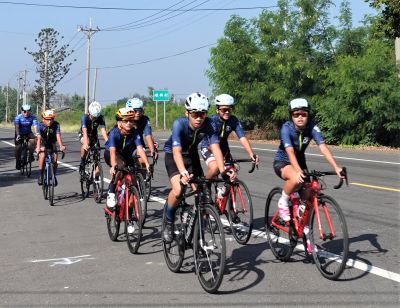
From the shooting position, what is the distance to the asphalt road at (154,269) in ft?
17.2

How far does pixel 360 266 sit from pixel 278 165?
138 centimetres

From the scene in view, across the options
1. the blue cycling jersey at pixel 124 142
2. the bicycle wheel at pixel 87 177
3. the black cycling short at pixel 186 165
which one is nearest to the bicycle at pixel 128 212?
the blue cycling jersey at pixel 124 142

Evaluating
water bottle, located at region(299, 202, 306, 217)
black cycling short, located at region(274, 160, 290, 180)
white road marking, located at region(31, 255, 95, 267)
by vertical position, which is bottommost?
white road marking, located at region(31, 255, 95, 267)

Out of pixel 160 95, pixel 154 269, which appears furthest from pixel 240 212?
pixel 160 95

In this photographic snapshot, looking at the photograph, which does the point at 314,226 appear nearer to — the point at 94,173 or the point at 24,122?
the point at 94,173

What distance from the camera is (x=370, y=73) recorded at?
27.0 m

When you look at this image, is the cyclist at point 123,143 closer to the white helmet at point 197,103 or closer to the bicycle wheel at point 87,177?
the white helmet at point 197,103

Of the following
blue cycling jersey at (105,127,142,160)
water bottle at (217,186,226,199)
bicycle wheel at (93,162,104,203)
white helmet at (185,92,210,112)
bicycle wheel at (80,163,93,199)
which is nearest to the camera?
white helmet at (185,92,210,112)

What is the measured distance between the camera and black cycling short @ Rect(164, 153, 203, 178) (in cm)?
632

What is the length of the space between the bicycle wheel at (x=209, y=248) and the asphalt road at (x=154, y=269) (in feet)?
0.45

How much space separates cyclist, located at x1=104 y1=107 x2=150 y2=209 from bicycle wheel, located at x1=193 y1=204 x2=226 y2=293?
A: 2.42 metres

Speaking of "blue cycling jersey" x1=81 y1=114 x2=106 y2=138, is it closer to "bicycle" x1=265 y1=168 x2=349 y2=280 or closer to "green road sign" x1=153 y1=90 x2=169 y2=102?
"bicycle" x1=265 y1=168 x2=349 y2=280

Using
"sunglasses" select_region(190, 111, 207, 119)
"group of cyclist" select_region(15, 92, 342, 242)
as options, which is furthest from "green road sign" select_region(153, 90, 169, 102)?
"sunglasses" select_region(190, 111, 207, 119)

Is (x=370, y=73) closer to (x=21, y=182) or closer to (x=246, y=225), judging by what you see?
(x=21, y=182)
